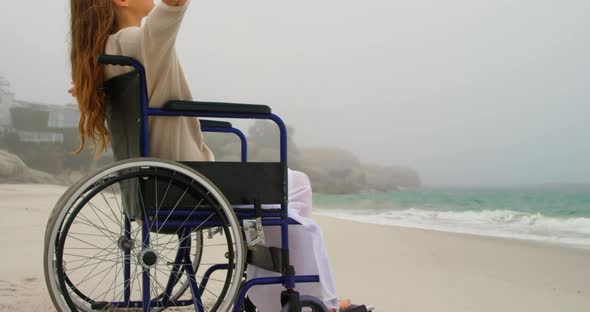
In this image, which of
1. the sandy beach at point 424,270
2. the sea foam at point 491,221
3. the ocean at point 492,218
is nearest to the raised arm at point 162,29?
the sandy beach at point 424,270

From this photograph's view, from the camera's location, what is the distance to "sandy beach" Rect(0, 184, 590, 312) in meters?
2.90

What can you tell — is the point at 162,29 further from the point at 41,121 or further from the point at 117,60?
the point at 41,121

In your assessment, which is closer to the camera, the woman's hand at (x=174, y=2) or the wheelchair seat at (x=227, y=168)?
the woman's hand at (x=174, y=2)

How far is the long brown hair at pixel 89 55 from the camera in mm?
1595

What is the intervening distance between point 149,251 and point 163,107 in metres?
0.36

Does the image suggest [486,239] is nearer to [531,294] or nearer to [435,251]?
[435,251]

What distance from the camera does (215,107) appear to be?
145cm

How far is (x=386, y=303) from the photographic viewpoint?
2.84m

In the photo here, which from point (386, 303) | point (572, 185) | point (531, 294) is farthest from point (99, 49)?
point (572, 185)

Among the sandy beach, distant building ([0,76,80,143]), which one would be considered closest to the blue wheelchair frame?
the sandy beach

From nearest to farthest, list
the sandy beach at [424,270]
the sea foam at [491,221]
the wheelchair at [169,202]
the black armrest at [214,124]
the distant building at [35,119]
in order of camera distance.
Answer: the wheelchair at [169,202]
the black armrest at [214,124]
the sandy beach at [424,270]
the sea foam at [491,221]
the distant building at [35,119]

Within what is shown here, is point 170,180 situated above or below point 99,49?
below

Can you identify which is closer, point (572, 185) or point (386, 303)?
point (386, 303)

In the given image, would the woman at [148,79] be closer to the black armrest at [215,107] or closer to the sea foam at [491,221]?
the black armrest at [215,107]
